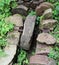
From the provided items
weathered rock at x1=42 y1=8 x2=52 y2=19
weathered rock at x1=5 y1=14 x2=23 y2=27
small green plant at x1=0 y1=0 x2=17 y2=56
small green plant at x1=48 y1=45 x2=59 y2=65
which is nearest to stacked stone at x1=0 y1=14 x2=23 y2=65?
weathered rock at x1=5 y1=14 x2=23 y2=27

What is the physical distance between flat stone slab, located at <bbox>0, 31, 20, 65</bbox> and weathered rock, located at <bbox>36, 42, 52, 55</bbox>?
560 mm

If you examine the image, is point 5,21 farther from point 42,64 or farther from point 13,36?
point 42,64

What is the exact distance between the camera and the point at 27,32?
7.06 m

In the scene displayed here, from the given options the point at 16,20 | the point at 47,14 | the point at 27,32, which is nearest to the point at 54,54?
the point at 27,32

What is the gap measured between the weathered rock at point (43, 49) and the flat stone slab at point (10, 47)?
56 cm

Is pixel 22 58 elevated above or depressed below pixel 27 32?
below

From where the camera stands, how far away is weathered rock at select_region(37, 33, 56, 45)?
669 centimetres

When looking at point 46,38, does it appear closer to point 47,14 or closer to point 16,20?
point 47,14

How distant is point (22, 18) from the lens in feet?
26.0

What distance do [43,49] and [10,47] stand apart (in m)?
0.83

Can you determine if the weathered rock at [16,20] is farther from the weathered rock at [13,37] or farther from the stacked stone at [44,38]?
the stacked stone at [44,38]

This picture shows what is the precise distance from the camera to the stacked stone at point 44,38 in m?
6.16

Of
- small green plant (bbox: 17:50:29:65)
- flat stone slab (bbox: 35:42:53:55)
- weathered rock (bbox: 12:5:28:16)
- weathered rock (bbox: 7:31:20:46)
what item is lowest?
small green plant (bbox: 17:50:29:65)

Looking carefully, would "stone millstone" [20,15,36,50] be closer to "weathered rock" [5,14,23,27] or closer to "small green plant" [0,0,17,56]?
"weathered rock" [5,14,23,27]
